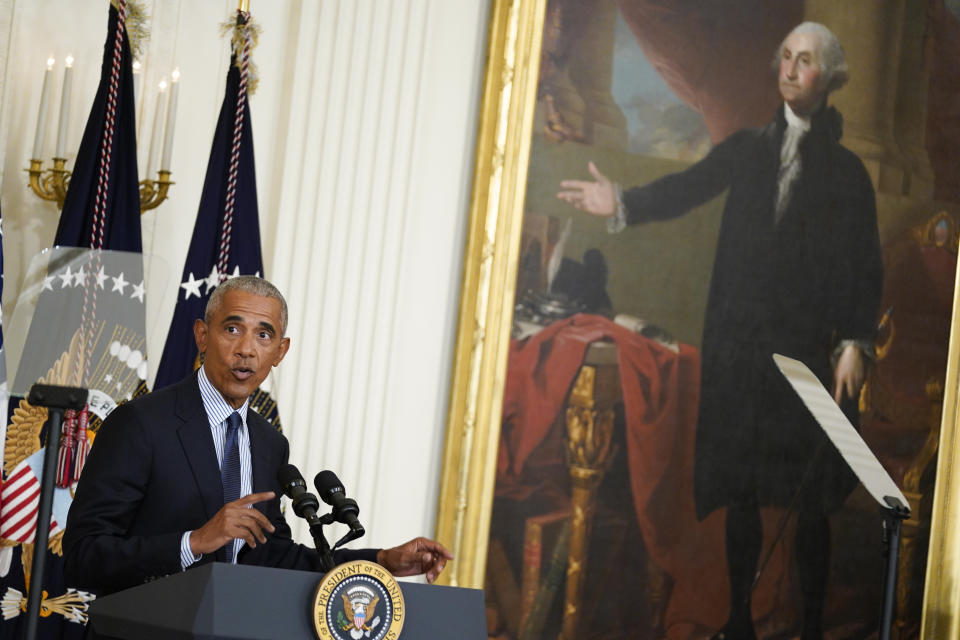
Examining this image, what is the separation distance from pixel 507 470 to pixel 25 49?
2.87m

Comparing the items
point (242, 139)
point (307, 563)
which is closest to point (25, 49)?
point (242, 139)

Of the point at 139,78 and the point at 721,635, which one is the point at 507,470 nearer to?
the point at 721,635

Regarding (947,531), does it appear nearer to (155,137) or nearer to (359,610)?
(155,137)

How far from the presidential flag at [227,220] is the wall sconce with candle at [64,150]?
186 mm

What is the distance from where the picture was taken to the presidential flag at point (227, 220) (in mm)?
4527

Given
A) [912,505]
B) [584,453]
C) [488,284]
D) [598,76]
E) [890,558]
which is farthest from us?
[912,505]

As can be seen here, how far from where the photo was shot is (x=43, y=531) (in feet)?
7.85

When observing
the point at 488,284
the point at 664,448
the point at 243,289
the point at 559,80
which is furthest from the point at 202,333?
the point at 664,448

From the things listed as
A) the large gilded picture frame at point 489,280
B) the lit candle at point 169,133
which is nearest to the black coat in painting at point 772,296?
the large gilded picture frame at point 489,280

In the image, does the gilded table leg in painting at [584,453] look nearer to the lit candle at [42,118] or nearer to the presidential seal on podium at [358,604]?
the lit candle at [42,118]

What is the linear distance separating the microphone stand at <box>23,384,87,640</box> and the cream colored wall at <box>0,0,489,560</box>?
2.43 meters

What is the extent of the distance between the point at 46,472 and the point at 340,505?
630 millimetres

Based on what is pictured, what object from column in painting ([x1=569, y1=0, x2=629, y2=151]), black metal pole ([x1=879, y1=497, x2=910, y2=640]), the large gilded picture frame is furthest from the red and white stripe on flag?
column in painting ([x1=569, y1=0, x2=629, y2=151])

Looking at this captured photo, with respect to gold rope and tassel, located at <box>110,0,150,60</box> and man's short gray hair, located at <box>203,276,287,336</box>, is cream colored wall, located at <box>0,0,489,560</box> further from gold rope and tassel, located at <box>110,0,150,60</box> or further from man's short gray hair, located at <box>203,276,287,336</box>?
man's short gray hair, located at <box>203,276,287,336</box>
